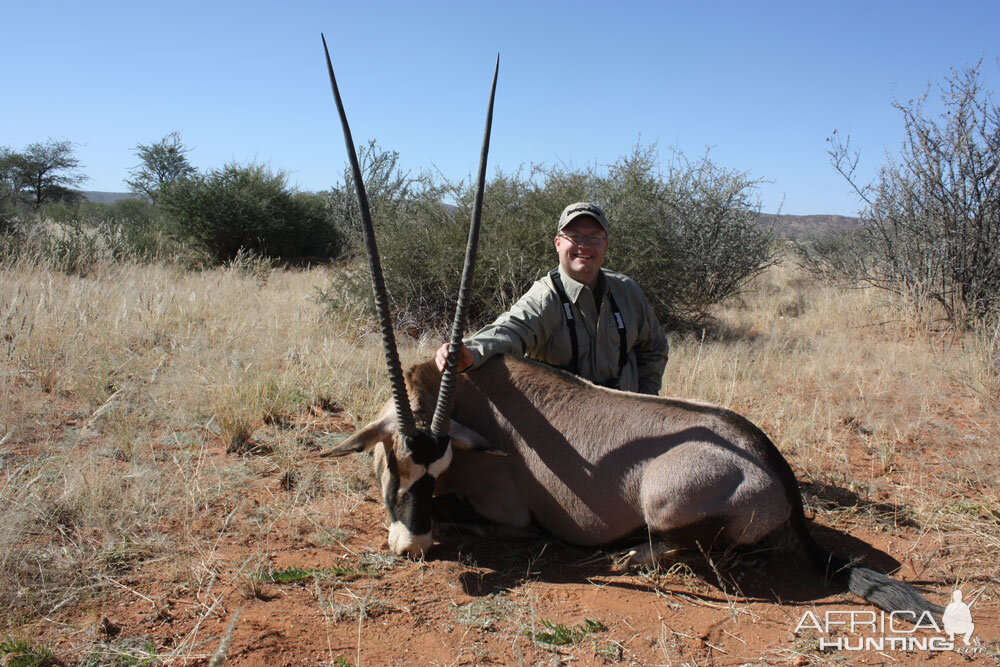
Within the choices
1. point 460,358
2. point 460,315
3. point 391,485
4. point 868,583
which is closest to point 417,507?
point 391,485

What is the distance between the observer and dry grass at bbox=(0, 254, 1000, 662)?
305 centimetres

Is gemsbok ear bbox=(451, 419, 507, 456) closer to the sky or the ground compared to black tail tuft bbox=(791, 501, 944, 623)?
closer to the sky

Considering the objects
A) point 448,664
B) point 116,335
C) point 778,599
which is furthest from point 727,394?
point 116,335

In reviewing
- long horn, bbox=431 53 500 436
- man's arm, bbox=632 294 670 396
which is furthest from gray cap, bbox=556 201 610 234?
long horn, bbox=431 53 500 436

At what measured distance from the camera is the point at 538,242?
8.13 m

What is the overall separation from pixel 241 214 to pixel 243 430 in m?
11.9

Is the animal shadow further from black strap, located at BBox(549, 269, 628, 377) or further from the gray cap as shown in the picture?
the gray cap

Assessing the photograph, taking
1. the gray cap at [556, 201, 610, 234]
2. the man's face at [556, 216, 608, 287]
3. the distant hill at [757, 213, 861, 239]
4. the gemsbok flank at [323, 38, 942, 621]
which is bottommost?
the gemsbok flank at [323, 38, 942, 621]

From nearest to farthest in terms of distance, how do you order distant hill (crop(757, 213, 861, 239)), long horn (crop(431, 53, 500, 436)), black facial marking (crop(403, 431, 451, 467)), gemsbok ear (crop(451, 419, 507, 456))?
1. long horn (crop(431, 53, 500, 436))
2. black facial marking (crop(403, 431, 451, 467))
3. gemsbok ear (crop(451, 419, 507, 456))
4. distant hill (crop(757, 213, 861, 239))

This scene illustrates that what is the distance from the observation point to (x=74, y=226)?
12016 millimetres

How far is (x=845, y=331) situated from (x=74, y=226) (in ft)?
43.6

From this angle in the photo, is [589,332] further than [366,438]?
Yes

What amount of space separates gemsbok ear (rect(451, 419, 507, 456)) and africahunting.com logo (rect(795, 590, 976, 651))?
166 centimetres

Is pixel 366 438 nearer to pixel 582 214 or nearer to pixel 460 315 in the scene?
pixel 460 315
